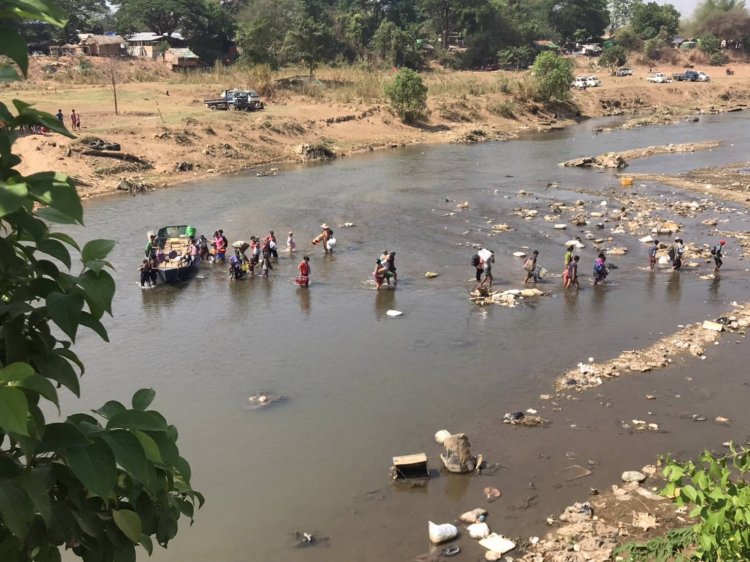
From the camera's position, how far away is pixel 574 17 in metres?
98.6

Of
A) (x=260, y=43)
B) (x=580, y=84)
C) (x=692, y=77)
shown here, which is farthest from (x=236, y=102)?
(x=692, y=77)

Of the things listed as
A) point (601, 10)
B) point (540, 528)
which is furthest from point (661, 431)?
point (601, 10)

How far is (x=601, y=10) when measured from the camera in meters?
102

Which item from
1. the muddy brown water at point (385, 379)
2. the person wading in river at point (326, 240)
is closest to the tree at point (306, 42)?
the muddy brown water at point (385, 379)

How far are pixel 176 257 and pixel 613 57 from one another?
7821 cm

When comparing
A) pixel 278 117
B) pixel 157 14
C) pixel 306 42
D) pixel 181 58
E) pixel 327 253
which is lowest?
pixel 327 253

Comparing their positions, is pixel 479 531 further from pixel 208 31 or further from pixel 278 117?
pixel 208 31

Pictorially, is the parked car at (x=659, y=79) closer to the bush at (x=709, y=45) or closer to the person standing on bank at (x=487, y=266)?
the bush at (x=709, y=45)

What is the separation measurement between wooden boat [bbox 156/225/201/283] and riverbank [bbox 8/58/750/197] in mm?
11945

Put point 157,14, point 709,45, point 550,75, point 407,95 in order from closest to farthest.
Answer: point 407,95
point 550,75
point 157,14
point 709,45

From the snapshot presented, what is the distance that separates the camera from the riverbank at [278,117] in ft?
124

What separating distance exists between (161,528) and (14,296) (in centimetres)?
112

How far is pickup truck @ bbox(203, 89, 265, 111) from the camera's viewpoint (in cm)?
4916

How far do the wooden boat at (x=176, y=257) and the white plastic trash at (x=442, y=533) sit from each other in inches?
532
